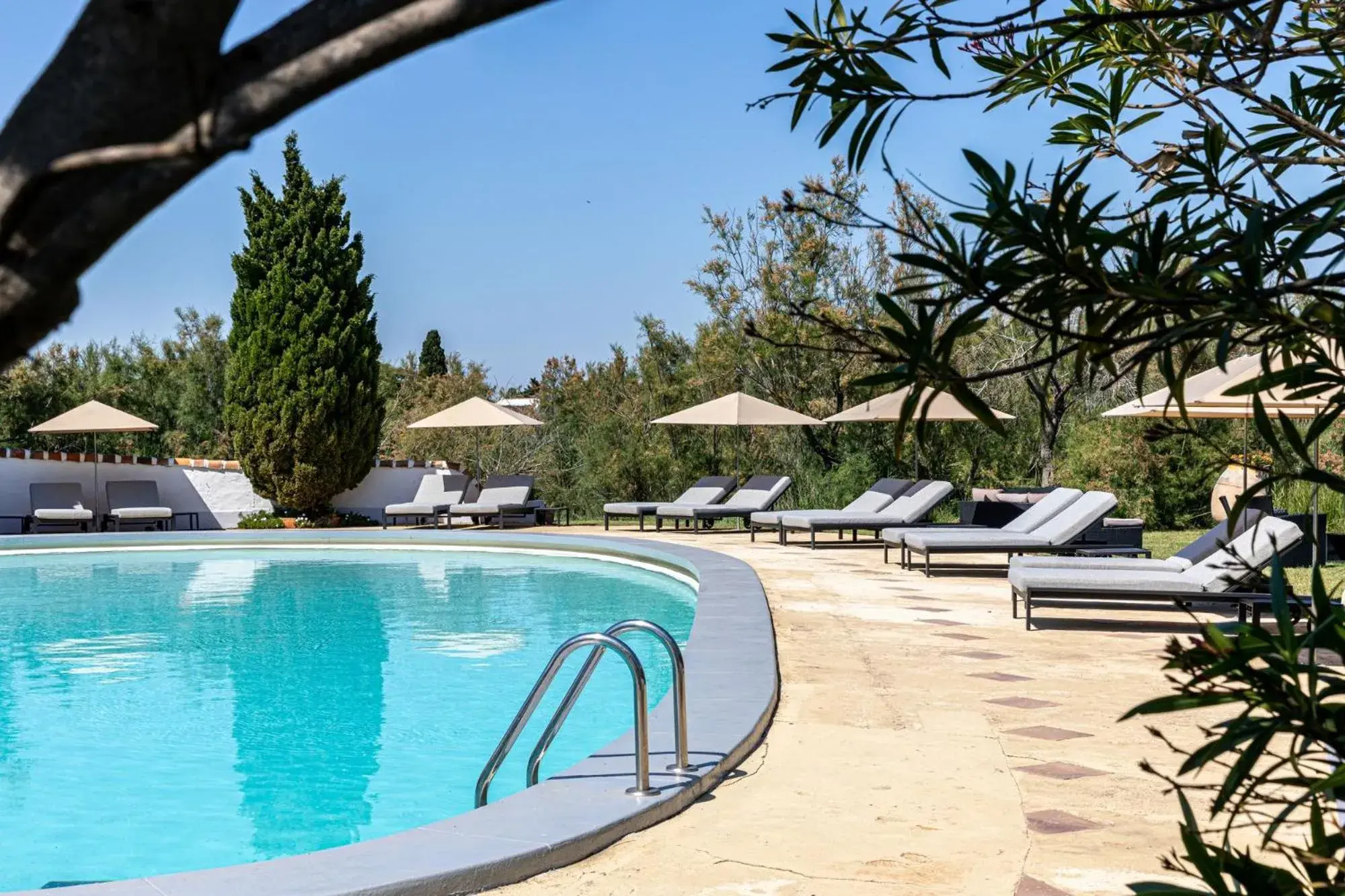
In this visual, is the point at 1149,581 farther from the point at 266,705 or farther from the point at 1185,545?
the point at 1185,545

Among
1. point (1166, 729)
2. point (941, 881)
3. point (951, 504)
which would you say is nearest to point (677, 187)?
point (951, 504)

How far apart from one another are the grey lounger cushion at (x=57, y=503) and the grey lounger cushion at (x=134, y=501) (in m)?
0.42

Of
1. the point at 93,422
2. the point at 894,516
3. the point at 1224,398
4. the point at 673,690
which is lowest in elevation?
the point at 673,690

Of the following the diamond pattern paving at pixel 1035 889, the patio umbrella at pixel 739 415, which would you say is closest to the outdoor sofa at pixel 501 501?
the patio umbrella at pixel 739 415

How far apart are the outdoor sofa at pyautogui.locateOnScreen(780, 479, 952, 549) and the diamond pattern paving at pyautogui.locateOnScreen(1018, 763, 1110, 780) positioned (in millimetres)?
9858

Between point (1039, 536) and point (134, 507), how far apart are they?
1558 cm

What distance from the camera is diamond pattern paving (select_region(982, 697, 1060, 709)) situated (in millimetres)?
6305

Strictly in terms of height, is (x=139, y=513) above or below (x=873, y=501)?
below

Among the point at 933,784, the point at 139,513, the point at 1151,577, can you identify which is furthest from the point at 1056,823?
the point at 139,513

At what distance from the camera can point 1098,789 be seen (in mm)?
4777

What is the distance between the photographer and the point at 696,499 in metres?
19.5

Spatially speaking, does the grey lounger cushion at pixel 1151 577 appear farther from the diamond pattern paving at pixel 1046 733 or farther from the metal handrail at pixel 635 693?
the metal handrail at pixel 635 693

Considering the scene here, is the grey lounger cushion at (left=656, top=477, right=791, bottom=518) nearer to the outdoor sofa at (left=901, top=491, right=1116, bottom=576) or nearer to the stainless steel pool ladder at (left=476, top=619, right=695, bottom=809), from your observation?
the outdoor sofa at (left=901, top=491, right=1116, bottom=576)

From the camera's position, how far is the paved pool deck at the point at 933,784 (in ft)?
12.7
